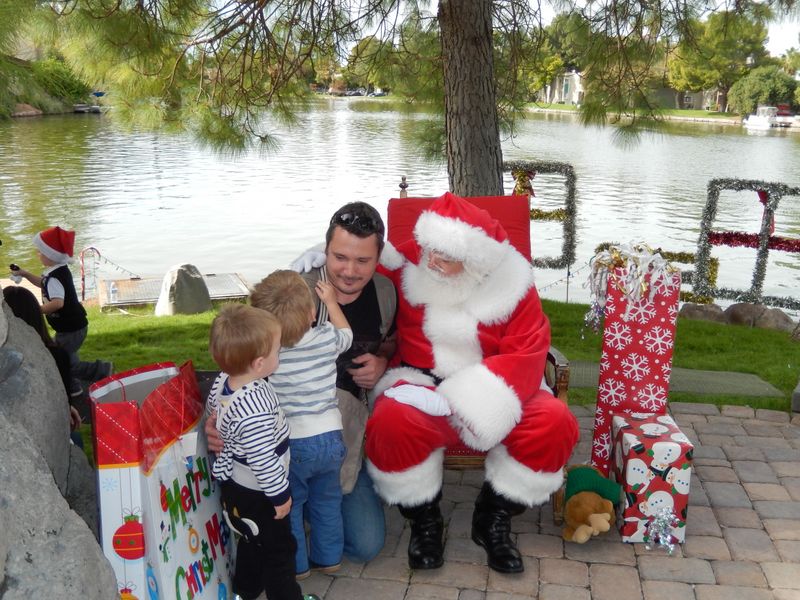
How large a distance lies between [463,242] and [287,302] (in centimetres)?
84

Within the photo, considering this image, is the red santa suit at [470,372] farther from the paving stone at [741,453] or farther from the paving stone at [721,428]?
the paving stone at [721,428]

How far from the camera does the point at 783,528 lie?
3074 millimetres

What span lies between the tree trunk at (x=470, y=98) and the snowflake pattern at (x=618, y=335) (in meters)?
2.27

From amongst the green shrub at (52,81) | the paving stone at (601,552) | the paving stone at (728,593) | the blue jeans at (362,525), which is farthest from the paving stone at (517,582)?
the green shrub at (52,81)

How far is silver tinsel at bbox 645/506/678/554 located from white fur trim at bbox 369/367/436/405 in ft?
3.40

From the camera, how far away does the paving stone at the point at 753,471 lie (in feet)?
11.5

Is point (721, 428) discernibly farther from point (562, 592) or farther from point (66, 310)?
point (66, 310)

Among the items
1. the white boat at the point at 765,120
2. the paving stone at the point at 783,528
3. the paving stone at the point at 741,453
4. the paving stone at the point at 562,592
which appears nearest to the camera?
the paving stone at the point at 562,592

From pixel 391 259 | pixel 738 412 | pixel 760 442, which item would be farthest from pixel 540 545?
pixel 738 412

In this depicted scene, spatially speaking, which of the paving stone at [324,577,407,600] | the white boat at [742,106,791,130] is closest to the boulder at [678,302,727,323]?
the paving stone at [324,577,407,600]

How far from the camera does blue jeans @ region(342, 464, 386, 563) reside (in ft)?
9.22

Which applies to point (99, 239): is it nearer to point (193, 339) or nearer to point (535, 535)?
point (193, 339)

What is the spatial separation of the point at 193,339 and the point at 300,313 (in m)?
4.08

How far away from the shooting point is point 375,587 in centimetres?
267
